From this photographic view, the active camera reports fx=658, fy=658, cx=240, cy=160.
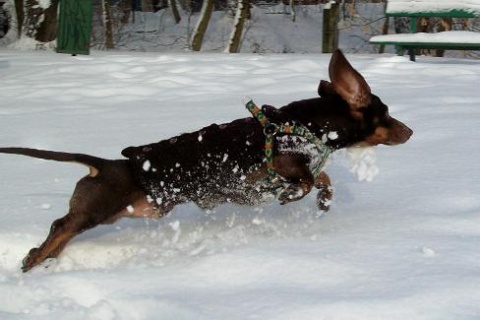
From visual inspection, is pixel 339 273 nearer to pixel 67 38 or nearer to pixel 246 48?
pixel 67 38

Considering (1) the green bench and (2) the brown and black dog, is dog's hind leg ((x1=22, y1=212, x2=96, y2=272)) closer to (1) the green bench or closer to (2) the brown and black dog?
(2) the brown and black dog

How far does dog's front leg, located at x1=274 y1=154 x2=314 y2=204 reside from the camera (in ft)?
10.5

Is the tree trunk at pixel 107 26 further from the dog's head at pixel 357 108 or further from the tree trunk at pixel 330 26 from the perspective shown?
the dog's head at pixel 357 108

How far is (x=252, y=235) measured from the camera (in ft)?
10.7

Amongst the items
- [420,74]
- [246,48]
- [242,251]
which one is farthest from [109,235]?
[246,48]

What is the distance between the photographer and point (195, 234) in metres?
3.38

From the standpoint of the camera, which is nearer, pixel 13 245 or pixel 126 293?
pixel 126 293

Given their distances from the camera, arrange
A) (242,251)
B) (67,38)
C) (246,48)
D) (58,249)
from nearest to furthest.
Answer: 1. (242,251)
2. (58,249)
3. (67,38)
4. (246,48)

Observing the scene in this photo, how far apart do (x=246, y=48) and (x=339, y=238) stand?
17.7 meters

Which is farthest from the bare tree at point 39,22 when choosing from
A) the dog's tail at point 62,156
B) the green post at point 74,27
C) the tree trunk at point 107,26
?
the dog's tail at point 62,156

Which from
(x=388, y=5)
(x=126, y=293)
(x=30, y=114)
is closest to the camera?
(x=126, y=293)

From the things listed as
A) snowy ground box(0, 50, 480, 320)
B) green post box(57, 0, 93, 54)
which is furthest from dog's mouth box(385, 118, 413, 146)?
green post box(57, 0, 93, 54)

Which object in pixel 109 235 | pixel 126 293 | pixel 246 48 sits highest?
pixel 126 293

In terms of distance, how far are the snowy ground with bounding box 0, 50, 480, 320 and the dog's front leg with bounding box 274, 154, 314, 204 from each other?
22cm
